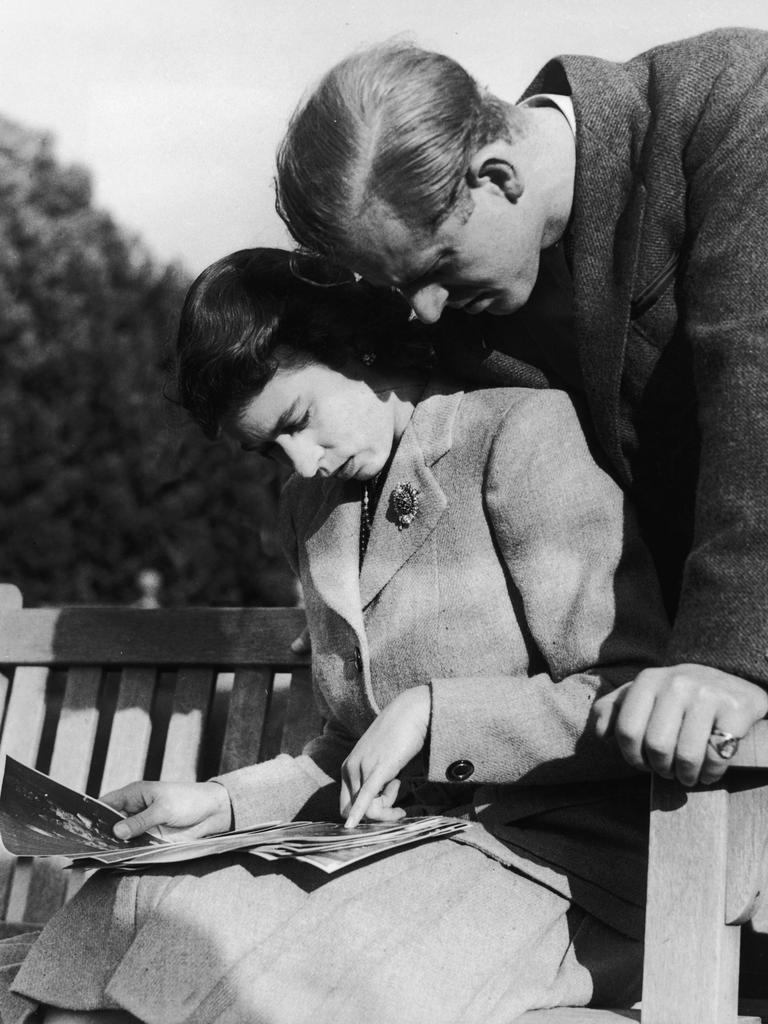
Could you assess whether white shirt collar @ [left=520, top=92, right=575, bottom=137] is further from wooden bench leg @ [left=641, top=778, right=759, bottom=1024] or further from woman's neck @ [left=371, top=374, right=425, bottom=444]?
wooden bench leg @ [left=641, top=778, right=759, bottom=1024]

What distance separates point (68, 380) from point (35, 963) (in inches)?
169

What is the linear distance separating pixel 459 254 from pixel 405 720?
2.28 feet

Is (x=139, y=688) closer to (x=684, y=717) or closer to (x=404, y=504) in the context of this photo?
(x=404, y=504)

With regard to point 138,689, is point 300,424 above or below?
above

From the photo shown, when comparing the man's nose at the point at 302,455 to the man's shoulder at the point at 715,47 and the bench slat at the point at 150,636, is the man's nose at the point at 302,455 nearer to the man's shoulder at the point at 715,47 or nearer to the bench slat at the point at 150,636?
the bench slat at the point at 150,636

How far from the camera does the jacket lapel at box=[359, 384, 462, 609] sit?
2496mm

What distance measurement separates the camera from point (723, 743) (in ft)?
5.77

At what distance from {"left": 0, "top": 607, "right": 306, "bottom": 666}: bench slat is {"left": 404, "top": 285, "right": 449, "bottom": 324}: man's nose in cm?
103

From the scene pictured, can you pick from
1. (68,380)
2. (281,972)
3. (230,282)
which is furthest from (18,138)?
(281,972)

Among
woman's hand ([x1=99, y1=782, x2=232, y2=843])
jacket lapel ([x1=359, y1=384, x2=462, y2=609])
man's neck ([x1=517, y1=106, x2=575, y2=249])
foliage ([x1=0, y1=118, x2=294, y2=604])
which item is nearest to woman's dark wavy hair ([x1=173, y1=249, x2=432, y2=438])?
jacket lapel ([x1=359, y1=384, x2=462, y2=609])

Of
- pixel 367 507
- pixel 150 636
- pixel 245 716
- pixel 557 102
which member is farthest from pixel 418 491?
pixel 150 636

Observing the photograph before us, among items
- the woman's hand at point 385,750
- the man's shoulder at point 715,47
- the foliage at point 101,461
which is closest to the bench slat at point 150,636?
the woman's hand at point 385,750

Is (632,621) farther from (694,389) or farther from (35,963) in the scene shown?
(35,963)

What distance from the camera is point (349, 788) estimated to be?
225cm
